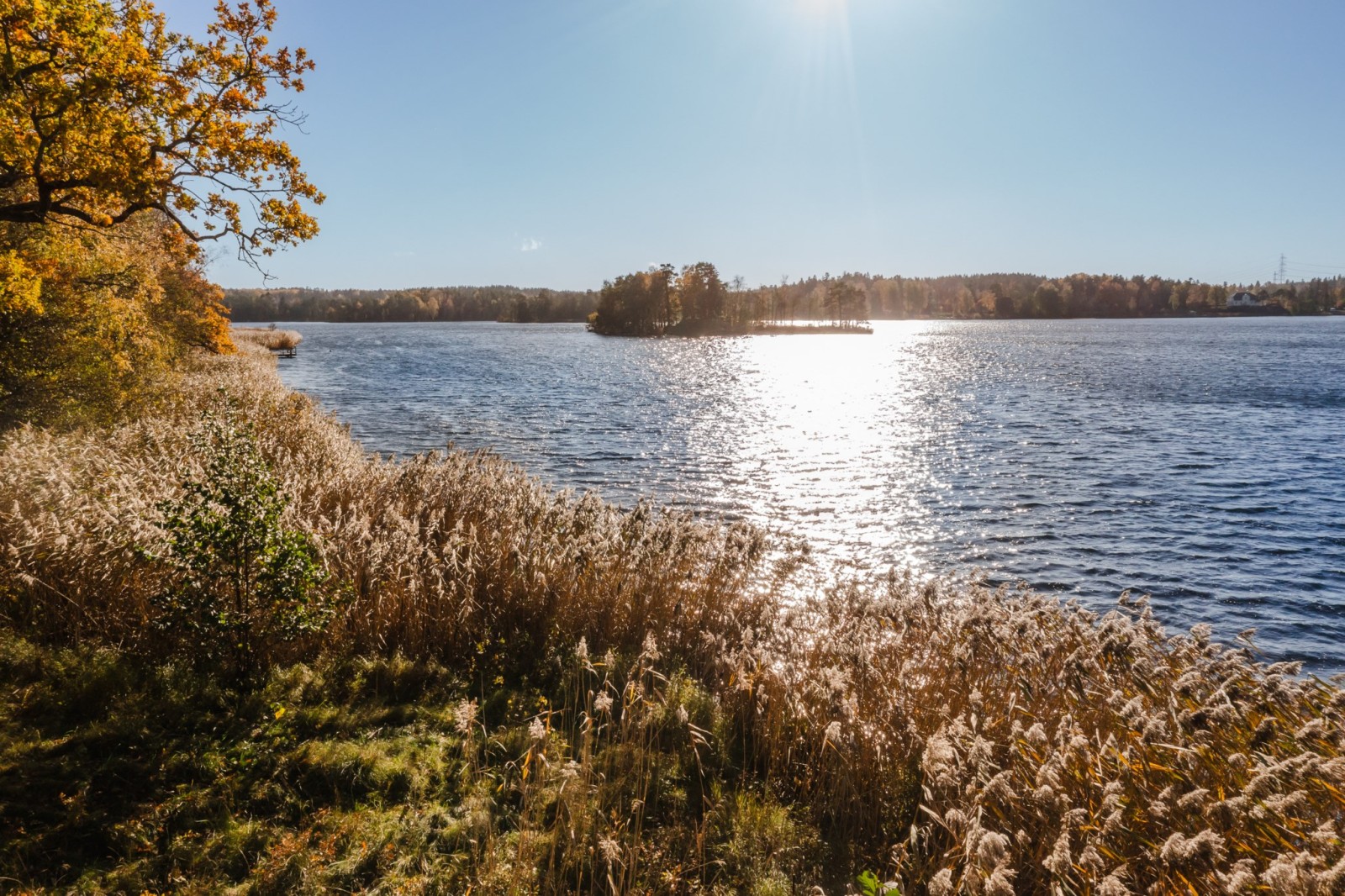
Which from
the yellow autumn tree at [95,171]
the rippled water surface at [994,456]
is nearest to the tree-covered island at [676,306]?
the rippled water surface at [994,456]

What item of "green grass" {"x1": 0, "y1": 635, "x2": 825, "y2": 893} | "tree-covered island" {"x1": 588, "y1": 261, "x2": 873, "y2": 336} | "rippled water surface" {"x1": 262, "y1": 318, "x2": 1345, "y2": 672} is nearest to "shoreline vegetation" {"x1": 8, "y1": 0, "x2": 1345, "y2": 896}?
"green grass" {"x1": 0, "y1": 635, "x2": 825, "y2": 893}

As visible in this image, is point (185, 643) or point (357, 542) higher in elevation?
point (357, 542)

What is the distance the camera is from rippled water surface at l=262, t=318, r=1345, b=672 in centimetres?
1625

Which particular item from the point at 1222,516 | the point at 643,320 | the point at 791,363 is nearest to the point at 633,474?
the point at 1222,516

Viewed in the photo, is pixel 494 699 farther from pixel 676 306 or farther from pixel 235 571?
pixel 676 306

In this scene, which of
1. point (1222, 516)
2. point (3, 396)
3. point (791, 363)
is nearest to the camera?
point (3, 396)

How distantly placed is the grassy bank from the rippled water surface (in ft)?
25.3

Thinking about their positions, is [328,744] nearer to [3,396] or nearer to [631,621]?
[631,621]

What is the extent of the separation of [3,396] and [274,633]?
44.6ft

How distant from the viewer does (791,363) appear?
83062mm

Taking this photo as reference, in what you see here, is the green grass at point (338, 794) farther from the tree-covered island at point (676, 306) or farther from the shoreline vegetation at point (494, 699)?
the tree-covered island at point (676, 306)

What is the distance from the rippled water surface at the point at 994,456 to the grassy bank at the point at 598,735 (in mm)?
7698

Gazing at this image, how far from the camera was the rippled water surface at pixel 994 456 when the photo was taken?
16.2 metres

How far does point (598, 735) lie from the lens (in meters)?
6.65
